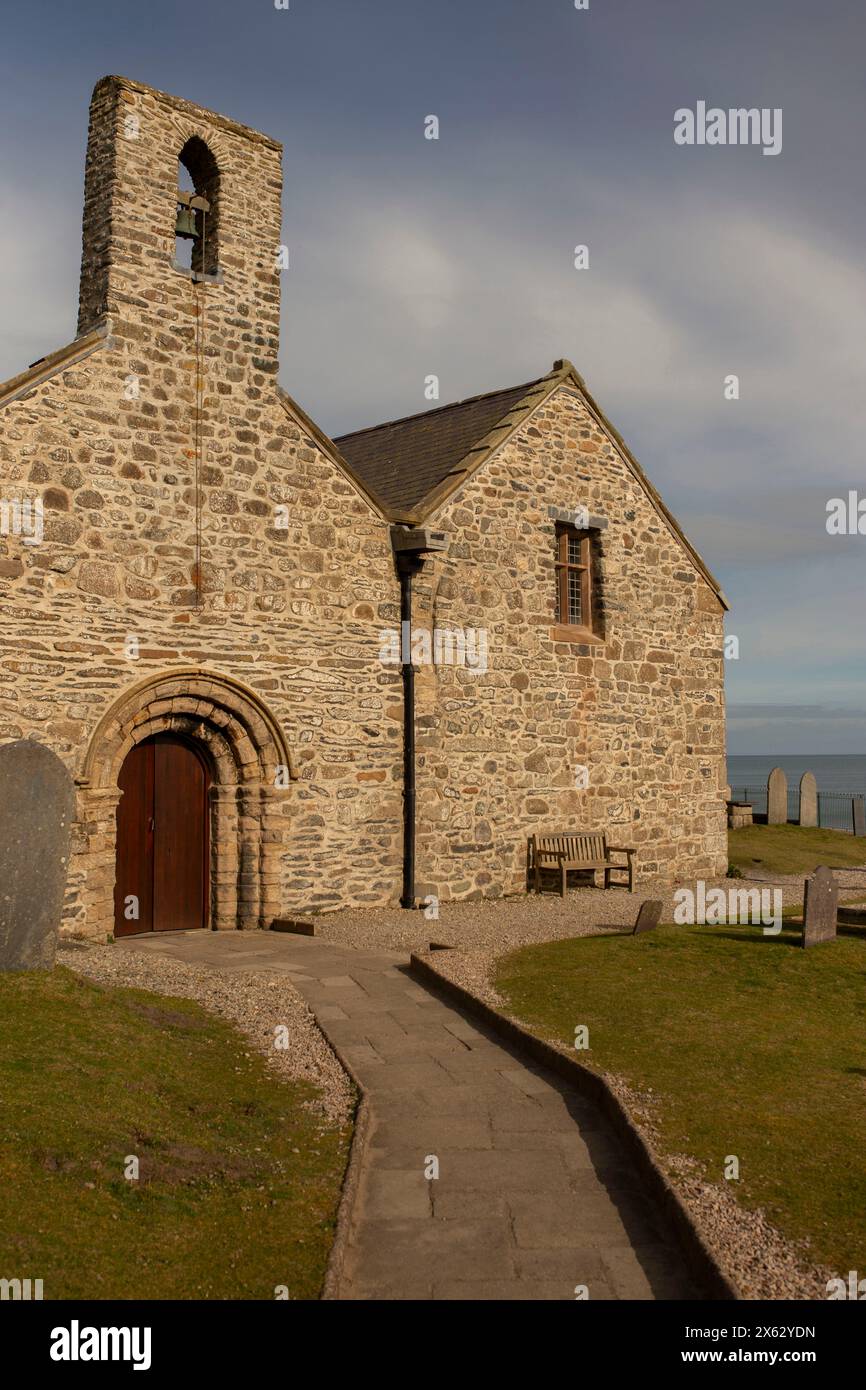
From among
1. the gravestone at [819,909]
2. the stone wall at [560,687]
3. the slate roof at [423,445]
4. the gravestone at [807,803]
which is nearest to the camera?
the gravestone at [819,909]

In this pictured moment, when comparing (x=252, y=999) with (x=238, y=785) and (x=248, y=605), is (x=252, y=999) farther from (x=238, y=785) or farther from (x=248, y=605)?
(x=248, y=605)

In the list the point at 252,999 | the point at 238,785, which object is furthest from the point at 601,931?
the point at 252,999

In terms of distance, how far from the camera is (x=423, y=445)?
2077cm

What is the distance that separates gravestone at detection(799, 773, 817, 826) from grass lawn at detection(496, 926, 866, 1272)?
55.2ft

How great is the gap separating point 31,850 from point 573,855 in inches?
431

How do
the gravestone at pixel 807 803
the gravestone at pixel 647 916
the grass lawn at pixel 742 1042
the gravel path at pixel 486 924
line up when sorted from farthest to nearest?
the gravestone at pixel 807 803 → the gravestone at pixel 647 916 → the gravel path at pixel 486 924 → the grass lawn at pixel 742 1042

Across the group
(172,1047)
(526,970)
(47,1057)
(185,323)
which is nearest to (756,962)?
(526,970)

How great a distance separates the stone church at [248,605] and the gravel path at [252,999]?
1776 millimetres

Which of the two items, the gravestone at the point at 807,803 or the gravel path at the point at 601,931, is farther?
the gravestone at the point at 807,803

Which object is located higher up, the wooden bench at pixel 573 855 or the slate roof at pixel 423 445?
the slate roof at pixel 423 445

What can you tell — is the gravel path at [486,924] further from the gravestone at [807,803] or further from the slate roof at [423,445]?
the gravestone at [807,803]

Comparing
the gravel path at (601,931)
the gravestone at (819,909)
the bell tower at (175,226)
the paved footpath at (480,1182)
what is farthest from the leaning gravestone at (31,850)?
the gravestone at (819,909)

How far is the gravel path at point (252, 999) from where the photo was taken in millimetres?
8242
